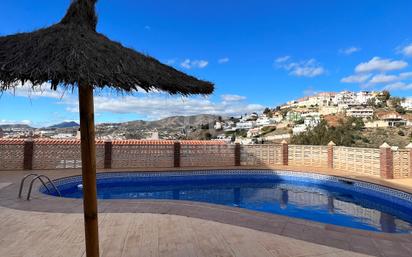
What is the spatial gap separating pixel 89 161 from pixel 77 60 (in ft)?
3.08

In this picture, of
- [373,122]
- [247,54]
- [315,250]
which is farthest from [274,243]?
[373,122]

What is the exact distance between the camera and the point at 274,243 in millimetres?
4551

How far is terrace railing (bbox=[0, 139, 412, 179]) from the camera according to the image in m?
12.9

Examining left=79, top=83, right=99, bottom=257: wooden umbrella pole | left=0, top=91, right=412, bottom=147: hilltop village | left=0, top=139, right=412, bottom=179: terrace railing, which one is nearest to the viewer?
left=79, top=83, right=99, bottom=257: wooden umbrella pole

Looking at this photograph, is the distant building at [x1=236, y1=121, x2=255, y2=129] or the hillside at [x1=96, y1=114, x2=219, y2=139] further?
the distant building at [x1=236, y1=121, x2=255, y2=129]

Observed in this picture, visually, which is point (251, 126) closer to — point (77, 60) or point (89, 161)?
point (89, 161)

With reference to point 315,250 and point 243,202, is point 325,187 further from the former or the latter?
point 315,250

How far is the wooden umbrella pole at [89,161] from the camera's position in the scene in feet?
8.76

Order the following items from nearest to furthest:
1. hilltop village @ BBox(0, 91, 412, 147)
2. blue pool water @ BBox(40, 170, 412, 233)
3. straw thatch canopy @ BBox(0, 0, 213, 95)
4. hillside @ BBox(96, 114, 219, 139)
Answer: straw thatch canopy @ BBox(0, 0, 213, 95), blue pool water @ BBox(40, 170, 412, 233), hilltop village @ BBox(0, 91, 412, 147), hillside @ BBox(96, 114, 219, 139)

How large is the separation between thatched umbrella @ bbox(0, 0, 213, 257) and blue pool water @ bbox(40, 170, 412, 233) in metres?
6.84

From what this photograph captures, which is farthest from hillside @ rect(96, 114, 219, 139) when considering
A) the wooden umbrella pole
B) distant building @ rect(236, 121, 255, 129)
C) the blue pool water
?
distant building @ rect(236, 121, 255, 129)

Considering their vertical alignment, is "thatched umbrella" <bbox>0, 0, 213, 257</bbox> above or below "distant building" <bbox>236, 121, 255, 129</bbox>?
below

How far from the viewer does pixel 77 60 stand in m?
2.28

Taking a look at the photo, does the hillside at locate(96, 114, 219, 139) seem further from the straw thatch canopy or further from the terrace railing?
the straw thatch canopy
